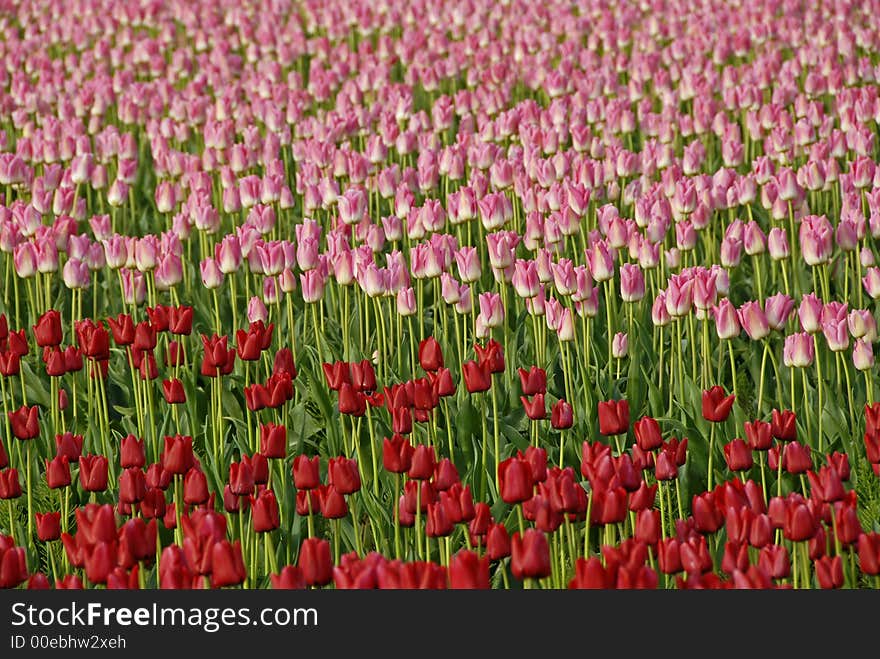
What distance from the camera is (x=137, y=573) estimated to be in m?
3.15

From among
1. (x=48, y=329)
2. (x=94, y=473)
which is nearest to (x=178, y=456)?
(x=94, y=473)

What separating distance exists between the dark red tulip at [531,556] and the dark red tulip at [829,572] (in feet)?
1.95

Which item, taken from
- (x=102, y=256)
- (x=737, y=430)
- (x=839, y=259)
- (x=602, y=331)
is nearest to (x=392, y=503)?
(x=737, y=430)

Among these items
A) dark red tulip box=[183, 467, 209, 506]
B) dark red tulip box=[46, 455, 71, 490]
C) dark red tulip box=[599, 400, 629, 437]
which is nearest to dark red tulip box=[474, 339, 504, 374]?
dark red tulip box=[599, 400, 629, 437]

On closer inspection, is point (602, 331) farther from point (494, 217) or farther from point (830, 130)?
point (830, 130)

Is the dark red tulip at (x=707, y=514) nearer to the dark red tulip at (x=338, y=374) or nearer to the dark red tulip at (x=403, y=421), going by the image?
the dark red tulip at (x=403, y=421)

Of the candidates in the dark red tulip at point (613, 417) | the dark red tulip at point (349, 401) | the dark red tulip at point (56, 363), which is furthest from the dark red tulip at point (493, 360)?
the dark red tulip at point (56, 363)

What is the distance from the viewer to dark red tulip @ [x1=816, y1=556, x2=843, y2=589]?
10.1 feet

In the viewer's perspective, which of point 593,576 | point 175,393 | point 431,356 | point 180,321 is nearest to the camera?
point 593,576

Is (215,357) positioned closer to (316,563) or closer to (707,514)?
(316,563)

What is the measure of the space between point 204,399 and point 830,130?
11.8 feet

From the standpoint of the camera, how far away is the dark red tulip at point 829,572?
10.1 feet

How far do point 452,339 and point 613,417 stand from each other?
1965mm

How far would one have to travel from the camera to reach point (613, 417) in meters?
3.86
